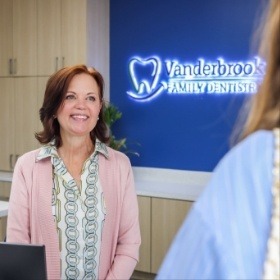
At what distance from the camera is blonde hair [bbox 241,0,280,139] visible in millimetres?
564

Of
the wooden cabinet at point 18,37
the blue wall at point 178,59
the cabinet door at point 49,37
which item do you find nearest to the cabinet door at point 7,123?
the wooden cabinet at point 18,37

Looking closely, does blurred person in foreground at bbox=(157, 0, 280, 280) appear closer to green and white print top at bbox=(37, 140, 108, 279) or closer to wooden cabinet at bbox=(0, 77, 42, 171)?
green and white print top at bbox=(37, 140, 108, 279)

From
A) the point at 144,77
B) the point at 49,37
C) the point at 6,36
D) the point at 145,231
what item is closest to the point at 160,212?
the point at 145,231

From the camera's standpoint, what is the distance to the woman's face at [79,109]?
6.04ft

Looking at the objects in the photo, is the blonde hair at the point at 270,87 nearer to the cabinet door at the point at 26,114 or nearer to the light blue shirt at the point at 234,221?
the light blue shirt at the point at 234,221

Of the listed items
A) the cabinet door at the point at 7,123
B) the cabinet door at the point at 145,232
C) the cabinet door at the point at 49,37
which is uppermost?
the cabinet door at the point at 49,37

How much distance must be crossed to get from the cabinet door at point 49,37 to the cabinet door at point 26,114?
22 cm

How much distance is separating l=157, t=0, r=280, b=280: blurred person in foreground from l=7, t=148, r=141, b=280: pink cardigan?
1189 mm

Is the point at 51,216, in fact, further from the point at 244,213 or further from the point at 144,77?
the point at 144,77

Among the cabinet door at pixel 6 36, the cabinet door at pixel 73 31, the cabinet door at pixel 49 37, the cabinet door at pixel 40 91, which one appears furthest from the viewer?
the cabinet door at pixel 6 36

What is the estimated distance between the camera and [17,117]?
556cm

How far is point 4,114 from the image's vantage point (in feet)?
18.7

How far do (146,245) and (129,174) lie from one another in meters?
2.90

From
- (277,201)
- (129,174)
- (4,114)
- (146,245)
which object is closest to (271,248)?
(277,201)
